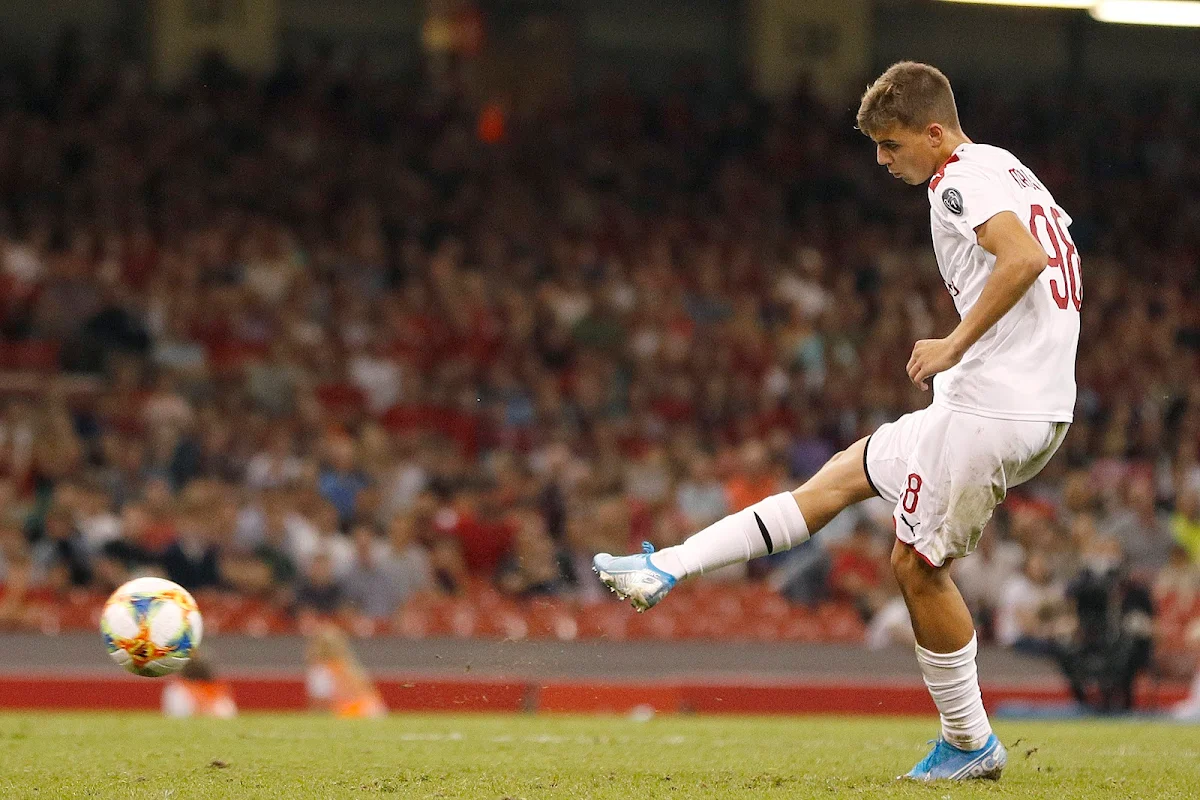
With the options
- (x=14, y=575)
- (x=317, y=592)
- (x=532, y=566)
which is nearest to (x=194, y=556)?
(x=317, y=592)

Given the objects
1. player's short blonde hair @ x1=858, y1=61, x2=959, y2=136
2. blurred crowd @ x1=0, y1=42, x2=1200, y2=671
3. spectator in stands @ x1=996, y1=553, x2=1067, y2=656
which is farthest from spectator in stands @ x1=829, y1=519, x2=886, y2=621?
player's short blonde hair @ x1=858, y1=61, x2=959, y2=136

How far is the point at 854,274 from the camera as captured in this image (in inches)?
701

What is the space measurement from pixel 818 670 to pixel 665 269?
5.49 meters

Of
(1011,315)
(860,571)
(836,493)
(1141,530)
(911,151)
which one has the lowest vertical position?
(860,571)

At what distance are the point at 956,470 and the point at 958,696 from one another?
0.74m

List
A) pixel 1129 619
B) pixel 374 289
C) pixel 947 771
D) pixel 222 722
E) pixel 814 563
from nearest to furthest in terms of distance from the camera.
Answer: pixel 947 771 < pixel 222 722 < pixel 1129 619 < pixel 814 563 < pixel 374 289

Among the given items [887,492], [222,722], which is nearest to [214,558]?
[222,722]

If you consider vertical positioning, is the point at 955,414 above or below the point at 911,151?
below

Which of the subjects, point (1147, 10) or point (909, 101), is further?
point (1147, 10)

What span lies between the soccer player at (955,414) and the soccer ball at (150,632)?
1.71 m

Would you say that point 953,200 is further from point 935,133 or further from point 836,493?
point 836,493

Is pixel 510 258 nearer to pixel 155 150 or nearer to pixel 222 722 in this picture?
pixel 155 150

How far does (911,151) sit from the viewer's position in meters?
5.15

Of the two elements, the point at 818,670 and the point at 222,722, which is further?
the point at 818,670
